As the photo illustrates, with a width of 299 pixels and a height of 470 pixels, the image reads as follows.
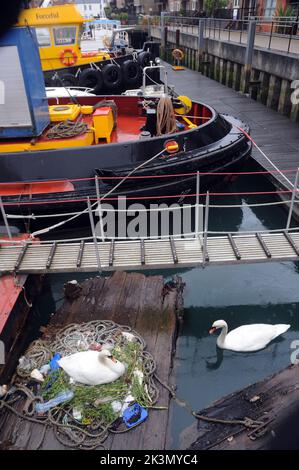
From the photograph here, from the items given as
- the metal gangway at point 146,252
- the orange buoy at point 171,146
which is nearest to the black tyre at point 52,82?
the orange buoy at point 171,146

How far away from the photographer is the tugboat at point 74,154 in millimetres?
5648

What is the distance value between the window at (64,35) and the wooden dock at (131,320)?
1132cm

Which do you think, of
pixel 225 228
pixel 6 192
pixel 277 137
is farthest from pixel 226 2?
pixel 6 192

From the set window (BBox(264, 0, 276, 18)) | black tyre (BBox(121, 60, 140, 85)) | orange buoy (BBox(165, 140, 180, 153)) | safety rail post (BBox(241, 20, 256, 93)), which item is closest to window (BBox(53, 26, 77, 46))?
black tyre (BBox(121, 60, 140, 85))

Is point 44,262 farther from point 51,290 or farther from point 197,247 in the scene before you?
point 197,247

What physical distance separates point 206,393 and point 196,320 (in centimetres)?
119

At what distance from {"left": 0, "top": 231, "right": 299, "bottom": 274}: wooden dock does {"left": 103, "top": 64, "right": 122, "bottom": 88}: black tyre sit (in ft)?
35.7

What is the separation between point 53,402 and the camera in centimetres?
351

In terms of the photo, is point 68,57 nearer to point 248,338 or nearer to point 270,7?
point 270,7

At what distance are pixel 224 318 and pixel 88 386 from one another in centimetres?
232
